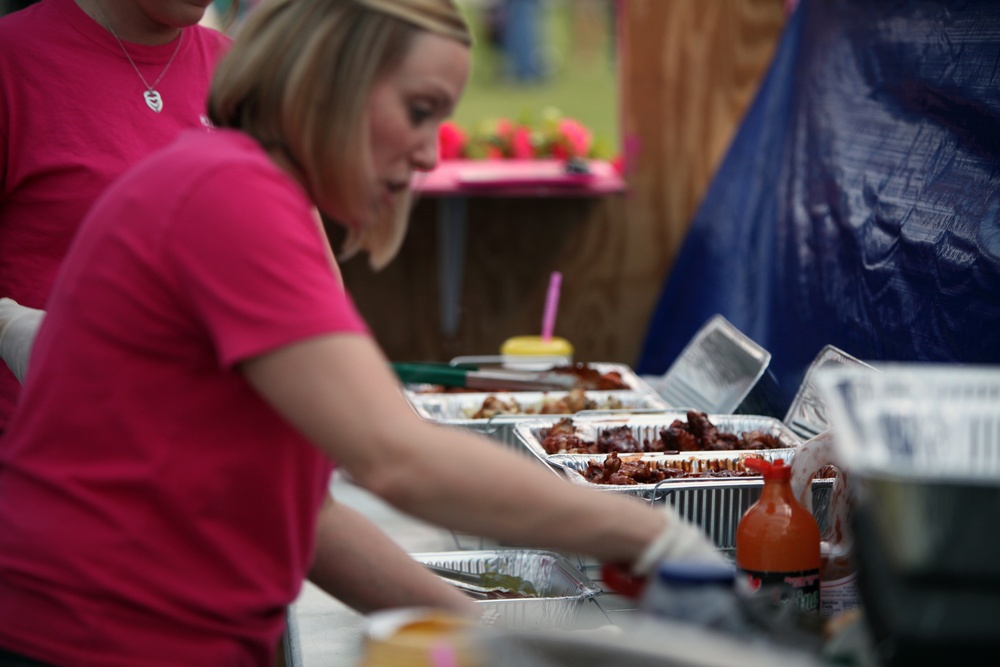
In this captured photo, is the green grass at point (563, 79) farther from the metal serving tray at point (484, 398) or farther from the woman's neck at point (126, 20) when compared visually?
the woman's neck at point (126, 20)

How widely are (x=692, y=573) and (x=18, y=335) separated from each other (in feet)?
3.88

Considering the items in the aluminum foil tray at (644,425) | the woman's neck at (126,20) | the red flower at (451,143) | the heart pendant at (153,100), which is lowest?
the aluminum foil tray at (644,425)

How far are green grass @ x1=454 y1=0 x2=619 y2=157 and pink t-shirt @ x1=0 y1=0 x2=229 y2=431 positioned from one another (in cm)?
1391

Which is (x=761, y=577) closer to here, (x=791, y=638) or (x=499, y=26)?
(x=791, y=638)

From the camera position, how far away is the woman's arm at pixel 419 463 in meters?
1.21

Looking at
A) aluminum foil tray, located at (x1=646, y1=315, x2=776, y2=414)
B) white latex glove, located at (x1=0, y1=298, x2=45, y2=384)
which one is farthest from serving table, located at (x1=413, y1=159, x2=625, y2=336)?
white latex glove, located at (x1=0, y1=298, x2=45, y2=384)

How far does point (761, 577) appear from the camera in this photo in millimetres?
1810

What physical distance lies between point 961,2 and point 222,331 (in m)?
1.97

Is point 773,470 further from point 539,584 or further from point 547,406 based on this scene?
point 547,406

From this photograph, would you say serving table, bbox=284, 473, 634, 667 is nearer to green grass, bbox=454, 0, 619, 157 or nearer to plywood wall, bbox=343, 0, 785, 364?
plywood wall, bbox=343, 0, 785, 364

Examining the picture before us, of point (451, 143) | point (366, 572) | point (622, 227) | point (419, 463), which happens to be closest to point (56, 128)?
point (366, 572)

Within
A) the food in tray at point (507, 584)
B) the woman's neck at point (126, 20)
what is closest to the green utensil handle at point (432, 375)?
the food in tray at point (507, 584)

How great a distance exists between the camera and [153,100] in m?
2.28

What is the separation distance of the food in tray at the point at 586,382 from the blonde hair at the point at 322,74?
7.35 ft
